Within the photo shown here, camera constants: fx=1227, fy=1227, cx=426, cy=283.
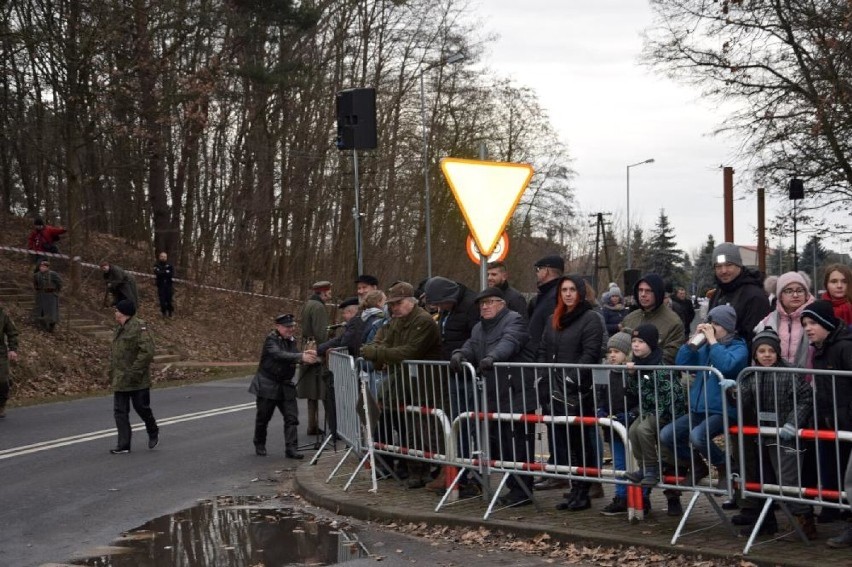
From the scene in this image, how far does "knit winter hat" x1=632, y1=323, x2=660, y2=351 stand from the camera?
338 inches

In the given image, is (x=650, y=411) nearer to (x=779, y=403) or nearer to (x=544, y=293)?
(x=779, y=403)

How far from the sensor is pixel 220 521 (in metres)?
9.89

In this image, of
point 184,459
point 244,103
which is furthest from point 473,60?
point 184,459

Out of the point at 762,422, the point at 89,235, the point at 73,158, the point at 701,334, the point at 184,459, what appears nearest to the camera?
the point at 762,422

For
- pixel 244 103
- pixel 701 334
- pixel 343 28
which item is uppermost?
pixel 343 28

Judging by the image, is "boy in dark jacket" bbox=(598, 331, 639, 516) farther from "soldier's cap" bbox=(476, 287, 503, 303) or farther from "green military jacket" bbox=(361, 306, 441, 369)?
"green military jacket" bbox=(361, 306, 441, 369)

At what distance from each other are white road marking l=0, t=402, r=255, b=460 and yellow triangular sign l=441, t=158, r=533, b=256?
22.9 feet

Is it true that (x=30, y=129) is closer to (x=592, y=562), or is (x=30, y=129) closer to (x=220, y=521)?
(x=220, y=521)

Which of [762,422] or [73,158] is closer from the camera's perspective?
[762,422]

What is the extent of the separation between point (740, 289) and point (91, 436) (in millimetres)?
9463

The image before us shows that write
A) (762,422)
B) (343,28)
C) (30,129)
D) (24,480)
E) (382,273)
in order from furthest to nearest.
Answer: (382,273) < (343,28) < (30,129) < (24,480) < (762,422)

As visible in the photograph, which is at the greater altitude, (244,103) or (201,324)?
(244,103)

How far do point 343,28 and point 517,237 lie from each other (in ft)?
79.4

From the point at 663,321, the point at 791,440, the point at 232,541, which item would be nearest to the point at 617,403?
the point at 663,321
